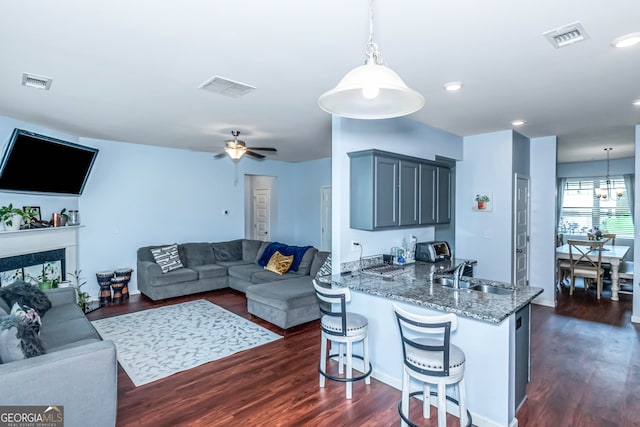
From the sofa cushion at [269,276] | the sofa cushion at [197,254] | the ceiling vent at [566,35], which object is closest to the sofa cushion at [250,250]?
the sofa cushion at [197,254]

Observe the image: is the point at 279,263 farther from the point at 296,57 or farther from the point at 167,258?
the point at 296,57

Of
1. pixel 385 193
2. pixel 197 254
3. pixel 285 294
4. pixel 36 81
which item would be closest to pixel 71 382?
pixel 285 294

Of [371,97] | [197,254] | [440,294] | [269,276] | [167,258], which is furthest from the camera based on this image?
[197,254]

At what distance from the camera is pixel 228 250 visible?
6746mm

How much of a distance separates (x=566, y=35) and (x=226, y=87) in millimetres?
2603

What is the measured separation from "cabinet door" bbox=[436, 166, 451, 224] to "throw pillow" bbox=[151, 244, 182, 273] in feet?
14.3

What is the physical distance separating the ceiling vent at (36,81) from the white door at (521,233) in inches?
225

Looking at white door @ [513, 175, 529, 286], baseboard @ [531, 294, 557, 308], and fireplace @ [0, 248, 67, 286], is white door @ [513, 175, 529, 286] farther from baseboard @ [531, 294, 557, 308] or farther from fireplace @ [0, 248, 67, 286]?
fireplace @ [0, 248, 67, 286]

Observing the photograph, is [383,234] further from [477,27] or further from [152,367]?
[152,367]

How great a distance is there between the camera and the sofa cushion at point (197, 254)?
620 cm

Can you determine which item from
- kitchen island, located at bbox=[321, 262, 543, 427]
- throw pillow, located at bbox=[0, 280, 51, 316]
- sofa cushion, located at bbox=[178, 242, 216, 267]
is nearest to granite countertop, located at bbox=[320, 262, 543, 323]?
kitchen island, located at bbox=[321, 262, 543, 427]

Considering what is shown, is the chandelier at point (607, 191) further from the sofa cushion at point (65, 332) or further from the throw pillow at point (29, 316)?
the throw pillow at point (29, 316)

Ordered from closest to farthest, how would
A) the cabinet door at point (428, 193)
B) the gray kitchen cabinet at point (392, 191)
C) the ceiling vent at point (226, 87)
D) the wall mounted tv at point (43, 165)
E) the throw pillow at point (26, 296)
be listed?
the ceiling vent at point (226, 87)
the throw pillow at point (26, 296)
the gray kitchen cabinet at point (392, 191)
the wall mounted tv at point (43, 165)
the cabinet door at point (428, 193)

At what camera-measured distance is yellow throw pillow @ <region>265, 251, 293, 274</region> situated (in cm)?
556
